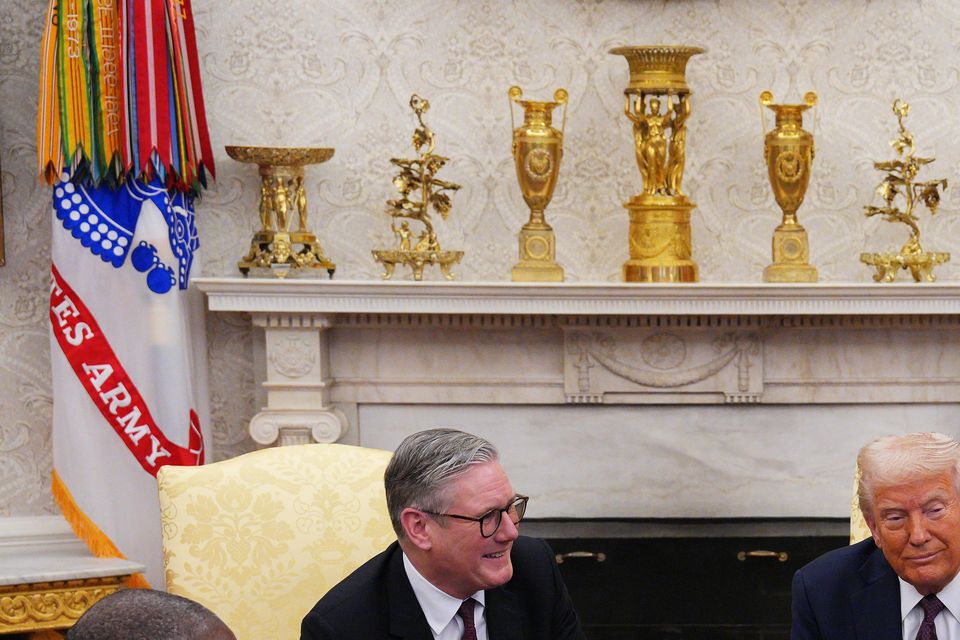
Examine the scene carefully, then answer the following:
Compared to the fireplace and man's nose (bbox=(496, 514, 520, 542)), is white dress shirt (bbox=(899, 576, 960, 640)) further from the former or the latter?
the fireplace

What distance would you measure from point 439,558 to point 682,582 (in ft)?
7.05

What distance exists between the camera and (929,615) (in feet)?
7.47

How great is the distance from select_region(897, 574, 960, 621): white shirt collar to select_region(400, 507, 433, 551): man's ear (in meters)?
0.89

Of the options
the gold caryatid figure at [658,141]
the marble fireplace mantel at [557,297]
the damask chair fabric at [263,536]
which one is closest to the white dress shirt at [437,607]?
the damask chair fabric at [263,536]

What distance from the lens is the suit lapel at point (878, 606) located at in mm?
2287

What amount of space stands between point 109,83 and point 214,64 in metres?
0.53

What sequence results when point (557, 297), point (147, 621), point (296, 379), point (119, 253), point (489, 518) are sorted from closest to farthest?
point (147, 621) → point (489, 518) → point (119, 253) → point (557, 297) → point (296, 379)

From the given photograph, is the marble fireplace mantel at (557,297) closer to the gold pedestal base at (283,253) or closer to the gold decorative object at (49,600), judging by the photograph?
the gold pedestal base at (283,253)

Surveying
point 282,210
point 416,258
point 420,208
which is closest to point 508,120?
point 420,208

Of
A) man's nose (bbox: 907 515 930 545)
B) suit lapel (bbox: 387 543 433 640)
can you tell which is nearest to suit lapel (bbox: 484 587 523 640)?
suit lapel (bbox: 387 543 433 640)

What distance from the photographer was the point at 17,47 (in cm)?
425

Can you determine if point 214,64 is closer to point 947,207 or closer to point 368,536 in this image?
→ point 368,536

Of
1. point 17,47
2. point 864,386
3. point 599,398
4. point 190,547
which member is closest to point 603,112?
point 599,398

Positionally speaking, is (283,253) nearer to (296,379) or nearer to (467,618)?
(296,379)
